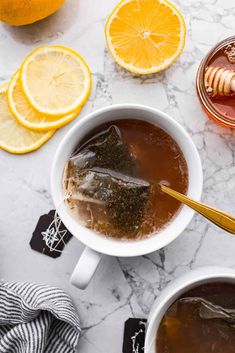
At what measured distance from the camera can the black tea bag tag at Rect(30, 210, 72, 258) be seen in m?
1.52

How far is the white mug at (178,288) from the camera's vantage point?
1.26m

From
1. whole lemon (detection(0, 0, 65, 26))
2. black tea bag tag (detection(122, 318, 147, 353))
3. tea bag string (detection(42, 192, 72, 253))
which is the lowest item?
black tea bag tag (detection(122, 318, 147, 353))

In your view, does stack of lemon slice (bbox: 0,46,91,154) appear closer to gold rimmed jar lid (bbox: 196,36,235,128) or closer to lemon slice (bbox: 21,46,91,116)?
lemon slice (bbox: 21,46,91,116)

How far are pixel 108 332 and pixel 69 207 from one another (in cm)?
34

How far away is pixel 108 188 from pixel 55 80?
0.30m

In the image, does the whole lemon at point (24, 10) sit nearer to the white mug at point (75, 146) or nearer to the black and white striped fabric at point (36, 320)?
the white mug at point (75, 146)

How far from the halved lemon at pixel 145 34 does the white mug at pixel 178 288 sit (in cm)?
50

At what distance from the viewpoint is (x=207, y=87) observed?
148 cm

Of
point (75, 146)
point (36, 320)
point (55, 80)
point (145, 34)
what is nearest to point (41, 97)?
point (55, 80)

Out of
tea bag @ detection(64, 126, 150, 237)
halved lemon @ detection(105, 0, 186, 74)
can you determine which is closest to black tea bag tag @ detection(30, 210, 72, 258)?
tea bag @ detection(64, 126, 150, 237)

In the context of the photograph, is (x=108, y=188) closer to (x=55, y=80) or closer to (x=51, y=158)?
(x=51, y=158)

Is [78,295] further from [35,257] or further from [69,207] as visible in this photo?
[69,207]

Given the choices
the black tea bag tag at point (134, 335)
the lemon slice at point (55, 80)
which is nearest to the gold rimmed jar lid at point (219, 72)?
the lemon slice at point (55, 80)

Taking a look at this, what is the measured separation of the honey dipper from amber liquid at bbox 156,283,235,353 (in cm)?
47
